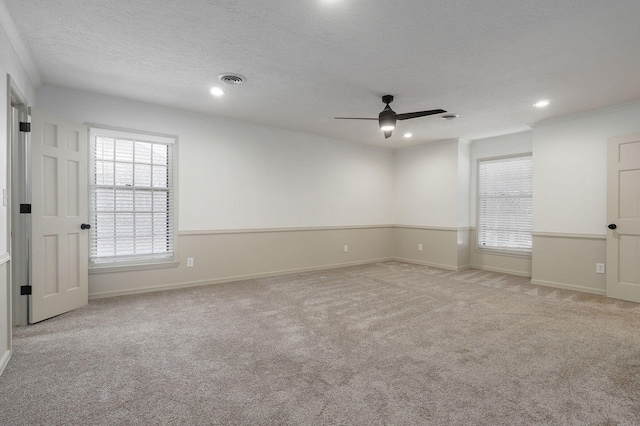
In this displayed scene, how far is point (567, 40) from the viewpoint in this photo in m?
2.59

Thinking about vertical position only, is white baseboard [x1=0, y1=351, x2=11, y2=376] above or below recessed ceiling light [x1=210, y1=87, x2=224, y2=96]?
below

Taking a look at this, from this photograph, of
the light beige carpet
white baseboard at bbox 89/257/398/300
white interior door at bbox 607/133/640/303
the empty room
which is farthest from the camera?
white baseboard at bbox 89/257/398/300

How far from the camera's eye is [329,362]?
242cm

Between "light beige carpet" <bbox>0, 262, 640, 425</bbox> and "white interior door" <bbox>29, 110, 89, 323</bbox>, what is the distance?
0.86 ft

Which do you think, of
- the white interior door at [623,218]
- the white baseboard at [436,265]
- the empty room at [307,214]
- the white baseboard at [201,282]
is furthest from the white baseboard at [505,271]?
the white baseboard at [201,282]

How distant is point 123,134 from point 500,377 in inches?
186

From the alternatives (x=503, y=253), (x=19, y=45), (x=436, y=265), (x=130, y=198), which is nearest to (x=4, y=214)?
(x=19, y=45)

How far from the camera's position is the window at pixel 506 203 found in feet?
18.4

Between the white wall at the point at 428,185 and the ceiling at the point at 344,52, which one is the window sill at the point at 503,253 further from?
the ceiling at the point at 344,52

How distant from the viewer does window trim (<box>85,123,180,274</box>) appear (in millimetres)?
3988

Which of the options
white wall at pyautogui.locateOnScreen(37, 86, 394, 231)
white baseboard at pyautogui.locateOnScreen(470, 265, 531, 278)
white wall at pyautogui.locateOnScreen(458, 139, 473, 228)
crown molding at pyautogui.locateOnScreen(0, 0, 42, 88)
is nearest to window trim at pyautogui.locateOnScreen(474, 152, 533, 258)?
white wall at pyautogui.locateOnScreen(458, 139, 473, 228)

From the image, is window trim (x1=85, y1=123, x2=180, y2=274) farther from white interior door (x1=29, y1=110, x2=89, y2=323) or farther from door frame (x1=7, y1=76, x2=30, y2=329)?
door frame (x1=7, y1=76, x2=30, y2=329)

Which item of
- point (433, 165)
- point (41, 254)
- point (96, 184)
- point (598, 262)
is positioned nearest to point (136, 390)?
point (41, 254)

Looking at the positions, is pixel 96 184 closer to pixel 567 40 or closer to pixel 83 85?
pixel 83 85
